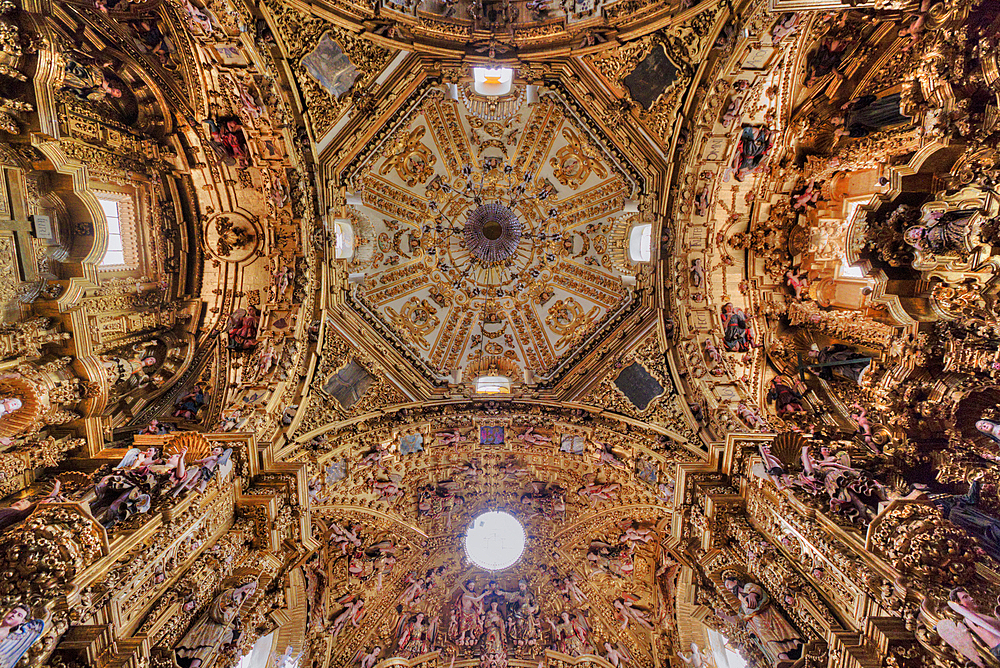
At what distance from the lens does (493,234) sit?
1505cm

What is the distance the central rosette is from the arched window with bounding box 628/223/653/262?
154 inches

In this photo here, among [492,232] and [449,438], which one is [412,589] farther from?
[492,232]

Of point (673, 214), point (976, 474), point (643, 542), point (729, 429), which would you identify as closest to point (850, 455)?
point (976, 474)

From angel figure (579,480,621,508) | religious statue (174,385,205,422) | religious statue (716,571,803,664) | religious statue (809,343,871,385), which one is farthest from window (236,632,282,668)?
religious statue (809,343,871,385)

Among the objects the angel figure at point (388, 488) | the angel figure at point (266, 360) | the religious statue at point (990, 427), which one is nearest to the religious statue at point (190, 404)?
the angel figure at point (266, 360)

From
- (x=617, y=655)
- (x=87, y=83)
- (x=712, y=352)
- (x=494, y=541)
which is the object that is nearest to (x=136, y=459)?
(x=87, y=83)

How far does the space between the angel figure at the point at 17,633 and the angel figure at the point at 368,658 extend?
29.2 feet

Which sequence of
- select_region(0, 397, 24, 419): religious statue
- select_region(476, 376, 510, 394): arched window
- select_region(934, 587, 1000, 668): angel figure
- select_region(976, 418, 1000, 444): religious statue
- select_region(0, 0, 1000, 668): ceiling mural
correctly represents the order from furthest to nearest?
select_region(476, 376, 510, 394): arched window < select_region(0, 397, 24, 419): religious statue < select_region(0, 0, 1000, 668): ceiling mural < select_region(976, 418, 1000, 444): religious statue < select_region(934, 587, 1000, 668): angel figure

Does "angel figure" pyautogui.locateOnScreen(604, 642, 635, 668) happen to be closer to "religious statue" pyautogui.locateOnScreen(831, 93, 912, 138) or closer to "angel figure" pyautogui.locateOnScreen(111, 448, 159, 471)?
"angel figure" pyautogui.locateOnScreen(111, 448, 159, 471)

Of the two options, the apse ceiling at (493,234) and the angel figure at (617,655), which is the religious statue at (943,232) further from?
the angel figure at (617,655)

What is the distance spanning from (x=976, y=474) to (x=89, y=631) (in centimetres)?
1492

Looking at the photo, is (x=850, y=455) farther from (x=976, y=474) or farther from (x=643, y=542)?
(x=643, y=542)

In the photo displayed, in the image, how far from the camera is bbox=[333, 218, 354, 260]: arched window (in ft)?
42.4

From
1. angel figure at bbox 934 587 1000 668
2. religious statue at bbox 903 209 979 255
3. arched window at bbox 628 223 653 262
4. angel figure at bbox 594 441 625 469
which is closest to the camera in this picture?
angel figure at bbox 934 587 1000 668
